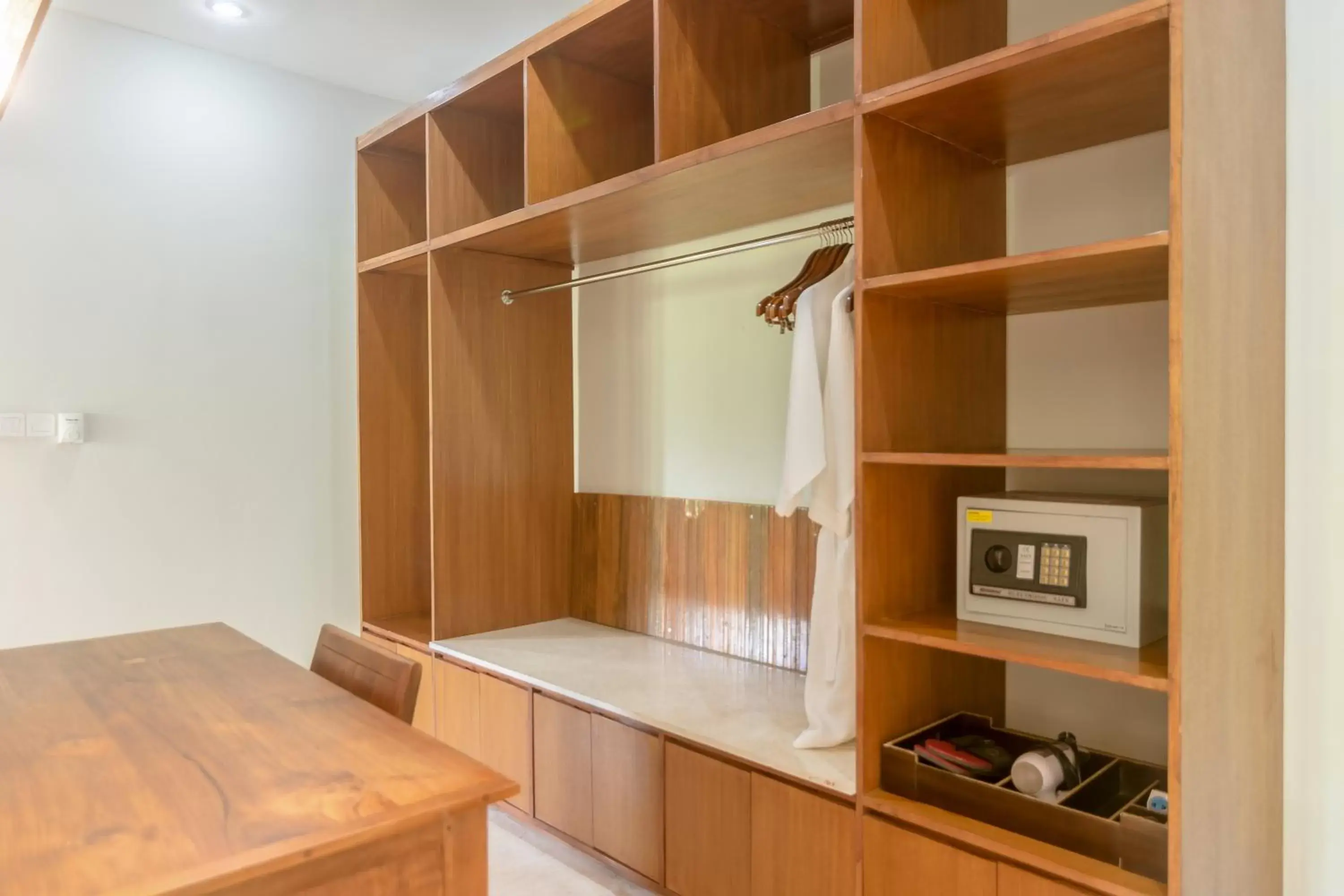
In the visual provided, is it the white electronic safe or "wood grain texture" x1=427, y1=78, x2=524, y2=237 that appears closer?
the white electronic safe

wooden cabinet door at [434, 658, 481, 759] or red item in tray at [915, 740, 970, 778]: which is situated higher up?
red item in tray at [915, 740, 970, 778]

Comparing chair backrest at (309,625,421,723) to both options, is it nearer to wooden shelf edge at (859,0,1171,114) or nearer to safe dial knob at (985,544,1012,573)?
safe dial knob at (985,544,1012,573)

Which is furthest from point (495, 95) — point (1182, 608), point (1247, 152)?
point (1182, 608)

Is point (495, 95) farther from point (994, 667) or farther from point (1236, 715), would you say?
point (1236, 715)

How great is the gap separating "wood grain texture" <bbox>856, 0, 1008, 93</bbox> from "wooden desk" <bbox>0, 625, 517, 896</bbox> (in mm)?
1458

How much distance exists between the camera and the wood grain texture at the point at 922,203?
5.55 feet

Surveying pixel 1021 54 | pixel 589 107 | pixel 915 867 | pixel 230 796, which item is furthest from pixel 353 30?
pixel 915 867

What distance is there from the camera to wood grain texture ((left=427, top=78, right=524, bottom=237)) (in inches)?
113

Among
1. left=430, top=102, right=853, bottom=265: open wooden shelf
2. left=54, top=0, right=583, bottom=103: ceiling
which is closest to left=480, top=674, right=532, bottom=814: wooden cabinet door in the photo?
left=430, top=102, right=853, bottom=265: open wooden shelf

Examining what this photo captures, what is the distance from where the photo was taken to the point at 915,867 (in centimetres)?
164

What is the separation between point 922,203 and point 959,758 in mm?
1099

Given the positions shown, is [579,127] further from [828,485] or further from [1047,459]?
[1047,459]

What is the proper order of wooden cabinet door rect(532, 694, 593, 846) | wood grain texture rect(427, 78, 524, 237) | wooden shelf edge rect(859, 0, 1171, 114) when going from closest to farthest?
wooden shelf edge rect(859, 0, 1171, 114), wooden cabinet door rect(532, 694, 593, 846), wood grain texture rect(427, 78, 524, 237)

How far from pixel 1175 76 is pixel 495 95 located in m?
A: 2.02
